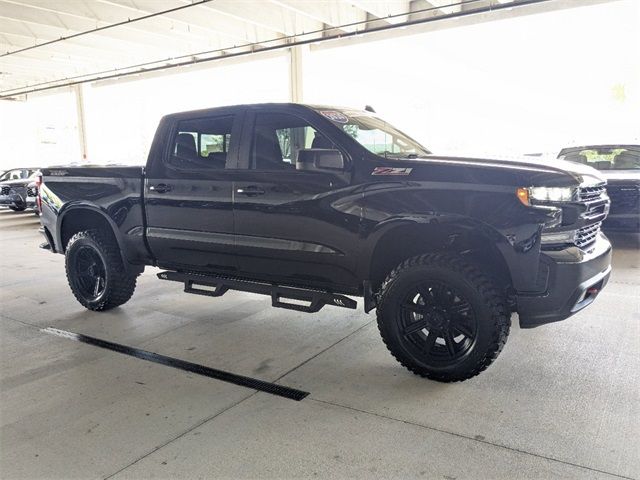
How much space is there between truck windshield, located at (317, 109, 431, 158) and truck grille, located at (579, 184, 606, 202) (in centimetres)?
111

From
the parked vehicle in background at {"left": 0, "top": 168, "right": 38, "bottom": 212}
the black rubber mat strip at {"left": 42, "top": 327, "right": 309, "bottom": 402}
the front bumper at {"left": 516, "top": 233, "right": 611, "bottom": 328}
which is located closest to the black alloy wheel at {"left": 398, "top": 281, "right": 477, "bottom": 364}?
the front bumper at {"left": 516, "top": 233, "right": 611, "bottom": 328}

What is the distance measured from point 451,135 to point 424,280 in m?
17.9

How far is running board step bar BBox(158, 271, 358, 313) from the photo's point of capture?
13.0 feet

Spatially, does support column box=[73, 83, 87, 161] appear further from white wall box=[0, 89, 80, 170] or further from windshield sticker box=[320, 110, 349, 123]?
windshield sticker box=[320, 110, 349, 123]

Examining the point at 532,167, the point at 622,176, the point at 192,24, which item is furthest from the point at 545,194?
the point at 192,24

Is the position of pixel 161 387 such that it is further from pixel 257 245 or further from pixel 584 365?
pixel 584 365

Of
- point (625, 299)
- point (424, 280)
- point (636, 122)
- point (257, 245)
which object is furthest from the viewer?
point (636, 122)

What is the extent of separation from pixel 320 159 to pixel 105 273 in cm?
277

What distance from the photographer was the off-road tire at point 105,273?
16.9 feet

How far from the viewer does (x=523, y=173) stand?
3232mm

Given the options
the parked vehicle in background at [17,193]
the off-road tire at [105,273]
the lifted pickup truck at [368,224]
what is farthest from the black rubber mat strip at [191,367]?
the parked vehicle in background at [17,193]

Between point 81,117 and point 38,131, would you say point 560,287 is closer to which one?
point 81,117

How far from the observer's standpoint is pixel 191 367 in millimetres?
3904

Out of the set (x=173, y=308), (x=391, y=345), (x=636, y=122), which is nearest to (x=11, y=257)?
(x=173, y=308)
